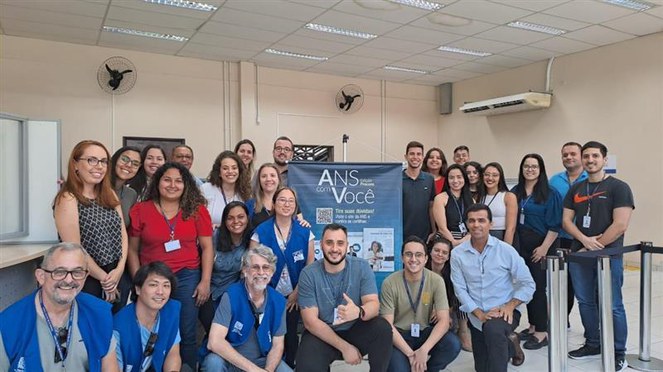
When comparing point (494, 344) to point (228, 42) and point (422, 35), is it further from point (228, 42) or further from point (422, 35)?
point (228, 42)

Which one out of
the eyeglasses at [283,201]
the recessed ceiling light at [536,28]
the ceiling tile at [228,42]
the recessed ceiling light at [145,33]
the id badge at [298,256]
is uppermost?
the recessed ceiling light at [145,33]

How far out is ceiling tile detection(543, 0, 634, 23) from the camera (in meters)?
5.29

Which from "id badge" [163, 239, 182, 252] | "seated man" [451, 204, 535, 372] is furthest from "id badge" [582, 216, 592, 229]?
"id badge" [163, 239, 182, 252]

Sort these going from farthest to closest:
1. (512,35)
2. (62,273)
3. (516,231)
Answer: (512,35)
(516,231)
(62,273)

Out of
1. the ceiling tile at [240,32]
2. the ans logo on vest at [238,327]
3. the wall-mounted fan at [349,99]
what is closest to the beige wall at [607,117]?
the wall-mounted fan at [349,99]

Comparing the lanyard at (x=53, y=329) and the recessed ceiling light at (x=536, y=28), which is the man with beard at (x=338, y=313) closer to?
the lanyard at (x=53, y=329)

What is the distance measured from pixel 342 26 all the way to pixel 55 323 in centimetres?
527

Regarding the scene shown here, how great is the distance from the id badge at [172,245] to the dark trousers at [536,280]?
255 cm

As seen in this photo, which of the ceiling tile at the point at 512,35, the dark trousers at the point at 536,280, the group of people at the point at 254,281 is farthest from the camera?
the ceiling tile at the point at 512,35

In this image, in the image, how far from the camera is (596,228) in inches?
122

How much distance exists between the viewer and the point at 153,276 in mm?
2080

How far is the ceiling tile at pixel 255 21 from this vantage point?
561cm

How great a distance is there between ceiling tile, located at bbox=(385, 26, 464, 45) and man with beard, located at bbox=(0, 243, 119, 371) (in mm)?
5401

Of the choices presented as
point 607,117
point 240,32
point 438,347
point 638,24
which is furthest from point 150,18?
point 607,117
